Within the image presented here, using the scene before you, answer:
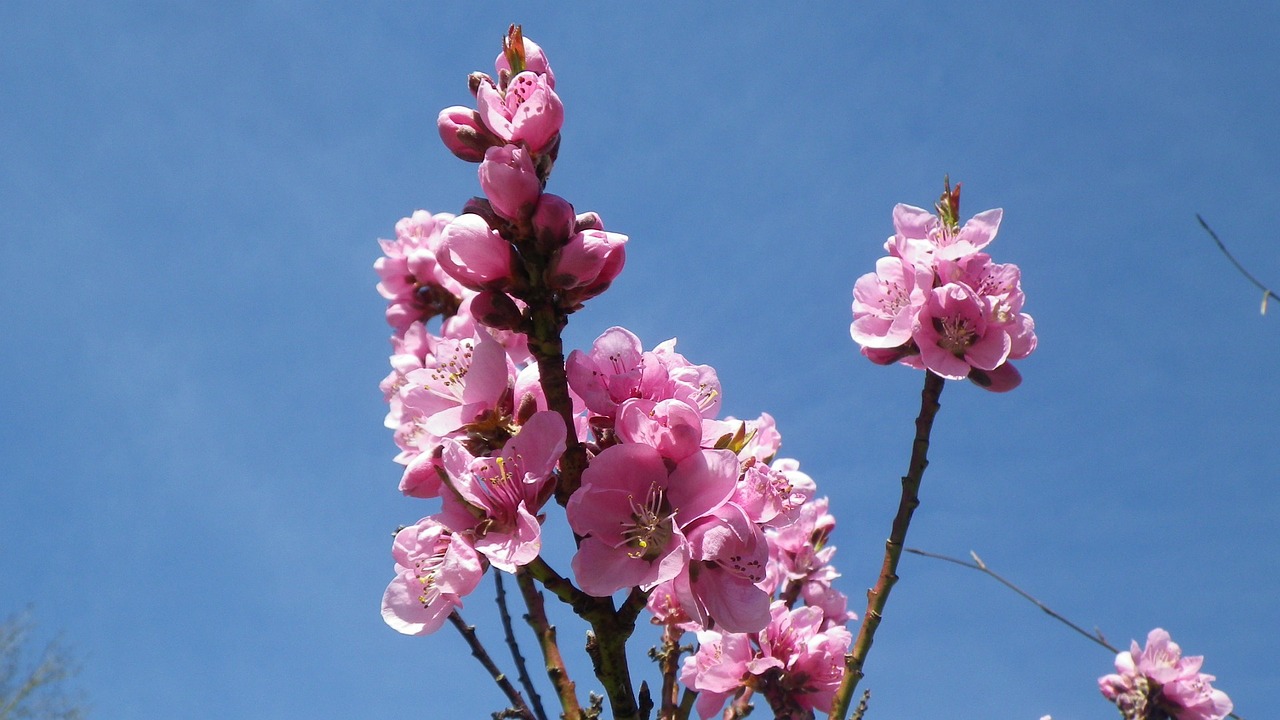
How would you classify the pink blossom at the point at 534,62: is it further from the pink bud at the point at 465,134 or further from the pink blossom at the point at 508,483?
the pink blossom at the point at 508,483

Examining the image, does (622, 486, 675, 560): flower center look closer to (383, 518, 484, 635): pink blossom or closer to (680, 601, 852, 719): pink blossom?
(383, 518, 484, 635): pink blossom

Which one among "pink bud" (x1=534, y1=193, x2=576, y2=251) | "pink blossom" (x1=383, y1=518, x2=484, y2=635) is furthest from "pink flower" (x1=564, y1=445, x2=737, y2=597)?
"pink bud" (x1=534, y1=193, x2=576, y2=251)

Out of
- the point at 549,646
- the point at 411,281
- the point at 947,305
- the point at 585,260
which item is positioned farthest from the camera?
the point at 411,281

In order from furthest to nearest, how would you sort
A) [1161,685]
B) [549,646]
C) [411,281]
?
[1161,685] → [411,281] → [549,646]

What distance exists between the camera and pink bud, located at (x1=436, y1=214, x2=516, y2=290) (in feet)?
5.16

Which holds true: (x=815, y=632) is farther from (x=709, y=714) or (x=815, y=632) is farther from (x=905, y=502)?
(x=905, y=502)

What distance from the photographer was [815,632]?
9.25ft

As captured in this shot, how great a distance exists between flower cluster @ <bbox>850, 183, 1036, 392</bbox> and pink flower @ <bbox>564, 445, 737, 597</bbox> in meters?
1.13

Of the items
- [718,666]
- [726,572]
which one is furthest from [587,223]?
[718,666]

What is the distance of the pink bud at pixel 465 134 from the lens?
1719mm

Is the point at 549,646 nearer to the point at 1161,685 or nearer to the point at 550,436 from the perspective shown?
the point at 550,436

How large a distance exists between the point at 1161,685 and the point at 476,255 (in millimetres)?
4196

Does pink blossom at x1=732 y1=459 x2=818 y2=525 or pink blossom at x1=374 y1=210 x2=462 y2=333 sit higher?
pink blossom at x1=374 y1=210 x2=462 y2=333

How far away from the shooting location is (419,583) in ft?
5.25
